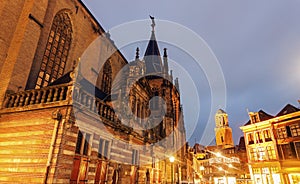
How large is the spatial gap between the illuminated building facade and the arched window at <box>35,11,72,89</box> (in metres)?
27.7

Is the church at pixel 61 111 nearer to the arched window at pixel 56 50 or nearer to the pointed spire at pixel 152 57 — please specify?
the arched window at pixel 56 50

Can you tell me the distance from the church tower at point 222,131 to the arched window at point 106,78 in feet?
165

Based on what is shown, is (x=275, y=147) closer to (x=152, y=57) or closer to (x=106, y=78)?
(x=106, y=78)

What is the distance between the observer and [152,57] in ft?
127

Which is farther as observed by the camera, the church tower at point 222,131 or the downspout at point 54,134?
the church tower at point 222,131

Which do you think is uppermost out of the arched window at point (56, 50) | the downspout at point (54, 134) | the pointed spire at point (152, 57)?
the pointed spire at point (152, 57)

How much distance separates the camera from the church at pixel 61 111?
788 cm

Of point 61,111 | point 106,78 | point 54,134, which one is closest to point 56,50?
point 106,78

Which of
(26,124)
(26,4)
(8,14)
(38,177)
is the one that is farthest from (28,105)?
(26,4)

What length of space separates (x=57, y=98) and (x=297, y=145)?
28.0 meters

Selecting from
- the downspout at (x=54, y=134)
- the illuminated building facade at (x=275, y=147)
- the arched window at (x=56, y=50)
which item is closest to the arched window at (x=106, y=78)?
the arched window at (x=56, y=50)

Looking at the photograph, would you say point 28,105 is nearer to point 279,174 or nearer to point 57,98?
point 57,98

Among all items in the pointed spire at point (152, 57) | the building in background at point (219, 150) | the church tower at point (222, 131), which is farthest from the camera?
the church tower at point (222, 131)

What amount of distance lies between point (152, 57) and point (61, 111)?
104 feet
